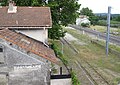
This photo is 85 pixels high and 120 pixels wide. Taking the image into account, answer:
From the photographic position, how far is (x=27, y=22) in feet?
67.4

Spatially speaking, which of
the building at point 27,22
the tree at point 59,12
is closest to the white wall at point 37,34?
the building at point 27,22

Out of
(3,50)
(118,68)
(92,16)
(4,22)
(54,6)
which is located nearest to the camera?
(3,50)

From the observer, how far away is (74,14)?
32406mm

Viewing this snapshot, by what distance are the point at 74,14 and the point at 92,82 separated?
13.2 metres

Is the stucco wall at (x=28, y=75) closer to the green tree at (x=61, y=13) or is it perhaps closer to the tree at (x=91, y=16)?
the green tree at (x=61, y=13)

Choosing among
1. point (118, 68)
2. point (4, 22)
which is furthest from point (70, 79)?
point (118, 68)

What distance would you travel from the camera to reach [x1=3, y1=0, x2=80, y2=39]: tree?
30.7m

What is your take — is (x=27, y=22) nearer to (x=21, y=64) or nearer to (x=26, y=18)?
(x=26, y=18)

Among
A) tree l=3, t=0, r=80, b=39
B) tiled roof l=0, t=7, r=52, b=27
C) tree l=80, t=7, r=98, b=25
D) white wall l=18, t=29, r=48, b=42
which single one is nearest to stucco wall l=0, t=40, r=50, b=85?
white wall l=18, t=29, r=48, b=42

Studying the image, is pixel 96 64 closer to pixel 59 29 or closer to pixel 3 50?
pixel 59 29

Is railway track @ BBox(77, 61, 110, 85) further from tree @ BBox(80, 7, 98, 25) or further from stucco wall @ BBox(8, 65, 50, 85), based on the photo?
tree @ BBox(80, 7, 98, 25)

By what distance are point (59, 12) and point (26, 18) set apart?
38.0 ft

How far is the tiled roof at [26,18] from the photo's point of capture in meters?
20.2

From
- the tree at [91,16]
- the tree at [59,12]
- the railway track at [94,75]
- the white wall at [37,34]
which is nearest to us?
the white wall at [37,34]
